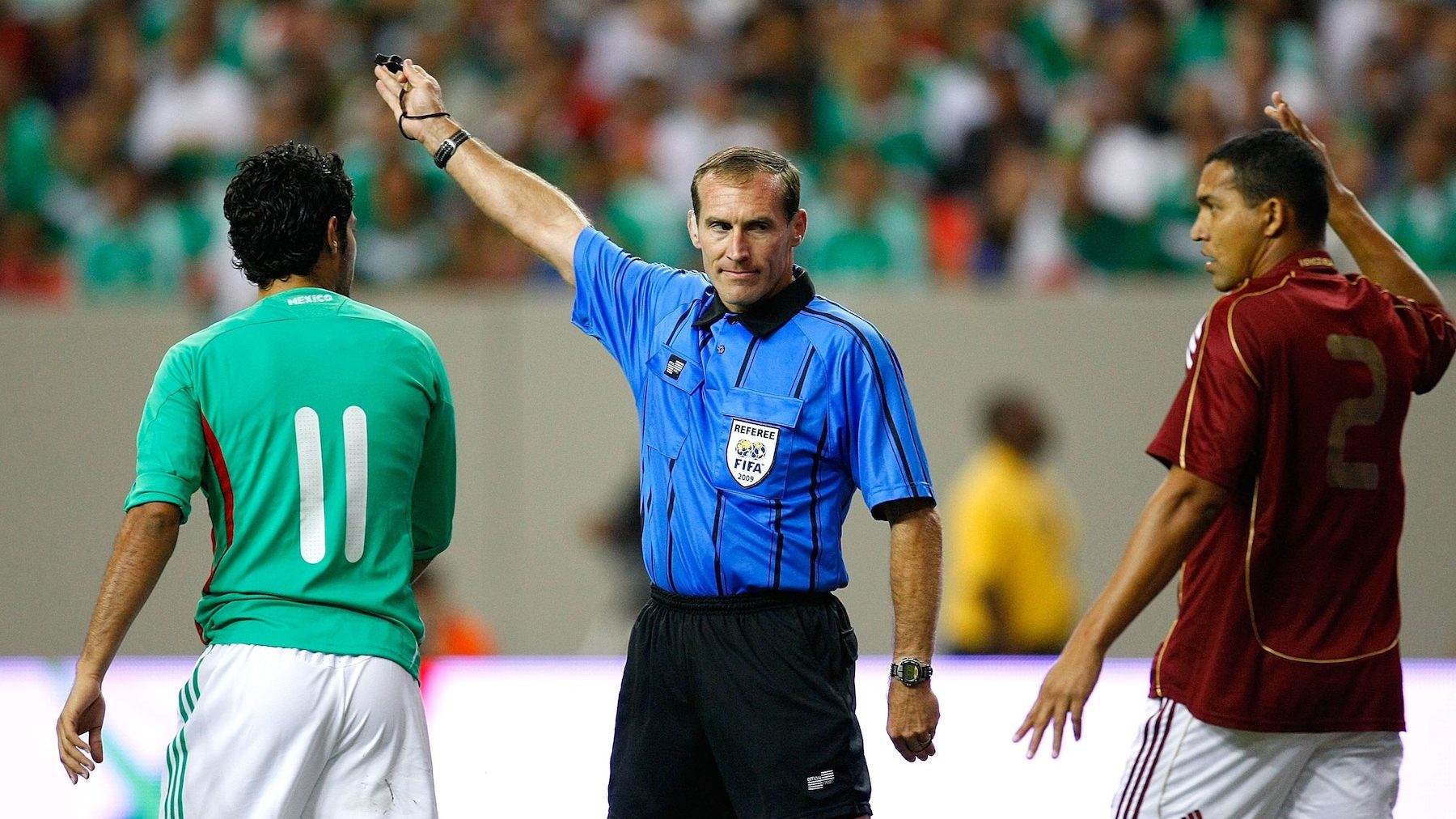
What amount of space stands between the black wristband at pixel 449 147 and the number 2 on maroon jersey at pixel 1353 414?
7.99 feet

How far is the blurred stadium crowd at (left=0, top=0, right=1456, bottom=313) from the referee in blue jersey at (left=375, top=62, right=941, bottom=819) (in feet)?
19.2

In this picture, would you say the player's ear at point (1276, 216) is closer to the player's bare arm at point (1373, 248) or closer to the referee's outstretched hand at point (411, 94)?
the player's bare arm at point (1373, 248)

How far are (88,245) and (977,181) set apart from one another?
586 cm

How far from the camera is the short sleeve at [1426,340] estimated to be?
411cm

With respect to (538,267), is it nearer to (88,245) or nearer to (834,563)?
(88,245)

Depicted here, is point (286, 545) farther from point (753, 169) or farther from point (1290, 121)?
point (1290, 121)

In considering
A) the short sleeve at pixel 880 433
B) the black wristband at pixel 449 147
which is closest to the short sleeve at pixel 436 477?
the black wristband at pixel 449 147

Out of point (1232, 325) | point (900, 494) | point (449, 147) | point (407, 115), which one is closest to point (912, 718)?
point (900, 494)

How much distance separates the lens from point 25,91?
39.1 ft

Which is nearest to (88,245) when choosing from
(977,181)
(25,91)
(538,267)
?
(25,91)

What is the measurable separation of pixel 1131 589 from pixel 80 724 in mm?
2469

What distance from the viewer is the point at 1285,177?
4.05m

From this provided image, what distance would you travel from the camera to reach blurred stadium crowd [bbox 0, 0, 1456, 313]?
10.2 metres

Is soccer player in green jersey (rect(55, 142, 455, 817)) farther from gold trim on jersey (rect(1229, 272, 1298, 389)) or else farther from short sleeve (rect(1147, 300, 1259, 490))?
gold trim on jersey (rect(1229, 272, 1298, 389))
